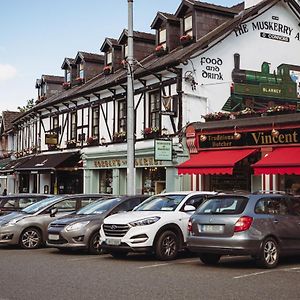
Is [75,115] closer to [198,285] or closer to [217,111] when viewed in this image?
[217,111]

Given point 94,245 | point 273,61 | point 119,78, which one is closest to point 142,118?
point 119,78

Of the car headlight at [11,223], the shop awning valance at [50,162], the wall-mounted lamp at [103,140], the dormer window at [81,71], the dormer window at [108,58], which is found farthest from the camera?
the dormer window at [81,71]

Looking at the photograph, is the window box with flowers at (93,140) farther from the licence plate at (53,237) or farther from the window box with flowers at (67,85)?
the licence plate at (53,237)

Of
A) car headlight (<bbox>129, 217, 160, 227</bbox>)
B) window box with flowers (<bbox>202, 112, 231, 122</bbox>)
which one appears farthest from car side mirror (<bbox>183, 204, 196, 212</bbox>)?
window box with flowers (<bbox>202, 112, 231, 122</bbox>)

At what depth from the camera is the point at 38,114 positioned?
3731 cm

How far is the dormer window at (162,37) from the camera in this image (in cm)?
2629

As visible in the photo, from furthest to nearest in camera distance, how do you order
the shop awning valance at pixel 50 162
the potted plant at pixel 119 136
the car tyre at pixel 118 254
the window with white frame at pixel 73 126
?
the window with white frame at pixel 73 126 → the shop awning valance at pixel 50 162 → the potted plant at pixel 119 136 → the car tyre at pixel 118 254

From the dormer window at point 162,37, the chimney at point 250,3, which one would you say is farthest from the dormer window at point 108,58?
the chimney at point 250,3

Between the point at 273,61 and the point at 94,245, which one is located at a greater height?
the point at 273,61

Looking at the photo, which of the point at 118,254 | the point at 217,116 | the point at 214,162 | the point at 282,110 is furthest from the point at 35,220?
the point at 282,110

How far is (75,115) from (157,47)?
Answer: 7.74 m

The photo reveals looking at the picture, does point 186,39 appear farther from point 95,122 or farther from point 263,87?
point 95,122

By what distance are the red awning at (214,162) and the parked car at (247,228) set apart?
323 inches

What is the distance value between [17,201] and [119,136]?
28.6 ft
